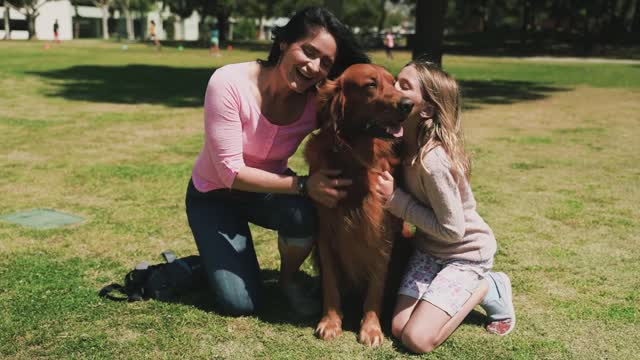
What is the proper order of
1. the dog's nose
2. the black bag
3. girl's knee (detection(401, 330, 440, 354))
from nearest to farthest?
the dog's nose, girl's knee (detection(401, 330, 440, 354)), the black bag

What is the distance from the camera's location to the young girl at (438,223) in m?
3.52

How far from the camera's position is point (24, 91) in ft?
55.0

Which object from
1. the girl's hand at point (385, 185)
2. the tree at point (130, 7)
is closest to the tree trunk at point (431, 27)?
the girl's hand at point (385, 185)

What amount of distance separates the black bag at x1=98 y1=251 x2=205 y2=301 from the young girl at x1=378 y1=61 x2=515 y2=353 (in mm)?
1438

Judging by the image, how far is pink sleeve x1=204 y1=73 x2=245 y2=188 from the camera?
373 cm

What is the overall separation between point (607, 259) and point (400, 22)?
135419 mm

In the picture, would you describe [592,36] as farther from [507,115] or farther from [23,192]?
[23,192]

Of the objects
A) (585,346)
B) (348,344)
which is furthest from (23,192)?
(585,346)

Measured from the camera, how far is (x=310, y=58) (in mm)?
3584

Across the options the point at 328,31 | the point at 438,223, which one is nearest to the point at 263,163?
the point at 328,31

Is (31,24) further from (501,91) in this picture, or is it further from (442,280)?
(442,280)

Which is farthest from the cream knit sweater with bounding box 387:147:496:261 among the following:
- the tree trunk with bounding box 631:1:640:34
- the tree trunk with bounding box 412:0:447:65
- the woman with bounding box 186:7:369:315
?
the tree trunk with bounding box 631:1:640:34

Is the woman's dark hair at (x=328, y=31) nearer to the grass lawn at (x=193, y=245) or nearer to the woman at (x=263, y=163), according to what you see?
the woman at (x=263, y=163)

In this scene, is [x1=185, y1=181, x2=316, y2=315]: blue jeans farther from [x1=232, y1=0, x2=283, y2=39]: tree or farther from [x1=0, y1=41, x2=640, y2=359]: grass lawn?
[x1=232, y1=0, x2=283, y2=39]: tree
